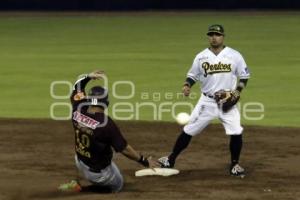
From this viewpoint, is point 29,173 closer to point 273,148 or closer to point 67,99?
point 273,148

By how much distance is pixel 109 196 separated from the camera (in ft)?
26.3

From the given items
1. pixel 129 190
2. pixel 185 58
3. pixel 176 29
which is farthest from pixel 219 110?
pixel 176 29

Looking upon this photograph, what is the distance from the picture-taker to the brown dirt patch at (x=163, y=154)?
8.18m

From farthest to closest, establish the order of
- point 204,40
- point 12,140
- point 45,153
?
point 204,40
point 12,140
point 45,153

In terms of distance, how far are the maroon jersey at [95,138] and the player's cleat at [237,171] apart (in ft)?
5.58

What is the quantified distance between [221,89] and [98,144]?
191cm

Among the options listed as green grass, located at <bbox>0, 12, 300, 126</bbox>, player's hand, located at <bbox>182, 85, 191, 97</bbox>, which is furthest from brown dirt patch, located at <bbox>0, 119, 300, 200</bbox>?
green grass, located at <bbox>0, 12, 300, 126</bbox>

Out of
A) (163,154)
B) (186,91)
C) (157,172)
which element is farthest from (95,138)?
(163,154)

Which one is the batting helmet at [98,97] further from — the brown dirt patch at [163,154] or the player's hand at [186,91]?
the player's hand at [186,91]

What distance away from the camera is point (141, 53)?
2283 cm

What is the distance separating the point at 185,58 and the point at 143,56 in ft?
4.18

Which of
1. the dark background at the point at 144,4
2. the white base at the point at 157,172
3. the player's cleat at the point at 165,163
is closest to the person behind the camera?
the white base at the point at 157,172

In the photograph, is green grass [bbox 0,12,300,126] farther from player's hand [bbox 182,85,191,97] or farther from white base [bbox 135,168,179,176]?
white base [bbox 135,168,179,176]

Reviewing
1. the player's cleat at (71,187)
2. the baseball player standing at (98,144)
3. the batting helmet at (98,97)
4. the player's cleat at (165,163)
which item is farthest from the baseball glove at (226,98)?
the player's cleat at (71,187)
